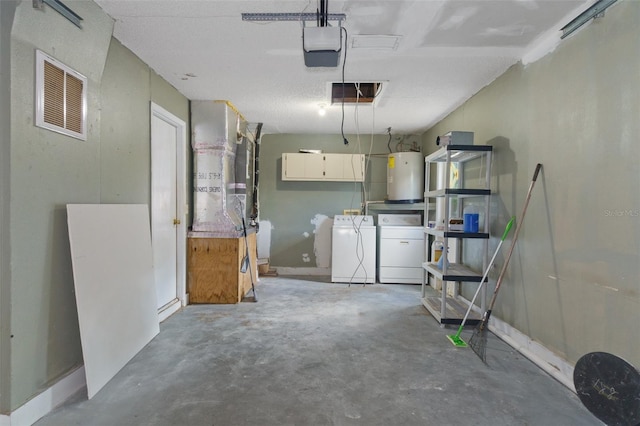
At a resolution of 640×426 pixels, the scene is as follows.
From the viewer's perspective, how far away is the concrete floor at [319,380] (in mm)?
1627

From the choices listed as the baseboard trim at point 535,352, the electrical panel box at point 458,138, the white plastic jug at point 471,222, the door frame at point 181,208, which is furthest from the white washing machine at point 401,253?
the door frame at point 181,208

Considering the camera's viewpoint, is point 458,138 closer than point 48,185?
No

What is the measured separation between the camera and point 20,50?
1471mm

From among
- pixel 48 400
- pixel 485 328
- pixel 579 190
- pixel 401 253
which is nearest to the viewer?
pixel 48 400

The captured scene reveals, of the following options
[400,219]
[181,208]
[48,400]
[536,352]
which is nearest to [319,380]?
[48,400]

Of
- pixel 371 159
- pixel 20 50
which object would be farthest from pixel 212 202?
pixel 371 159

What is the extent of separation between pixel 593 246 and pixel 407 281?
2797mm

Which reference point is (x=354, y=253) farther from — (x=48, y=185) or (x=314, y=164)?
(x=48, y=185)

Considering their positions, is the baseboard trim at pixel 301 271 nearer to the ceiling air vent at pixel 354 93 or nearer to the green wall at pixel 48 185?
the ceiling air vent at pixel 354 93

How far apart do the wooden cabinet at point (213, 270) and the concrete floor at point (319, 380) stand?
449 millimetres

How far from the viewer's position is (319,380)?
1.96 m

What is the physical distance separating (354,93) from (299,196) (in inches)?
83.8

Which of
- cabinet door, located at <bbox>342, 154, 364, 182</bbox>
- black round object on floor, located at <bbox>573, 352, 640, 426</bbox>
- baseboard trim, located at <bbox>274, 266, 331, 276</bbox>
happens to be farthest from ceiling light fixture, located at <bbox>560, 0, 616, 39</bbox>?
baseboard trim, located at <bbox>274, 266, 331, 276</bbox>

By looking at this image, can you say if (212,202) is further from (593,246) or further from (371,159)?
(593,246)
